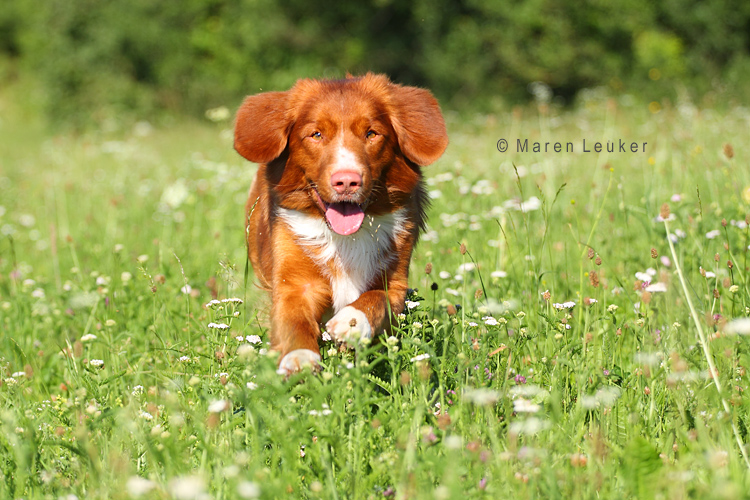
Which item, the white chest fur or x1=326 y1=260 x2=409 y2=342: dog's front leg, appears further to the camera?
the white chest fur

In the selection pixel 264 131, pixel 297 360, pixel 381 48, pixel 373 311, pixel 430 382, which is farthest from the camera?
pixel 381 48

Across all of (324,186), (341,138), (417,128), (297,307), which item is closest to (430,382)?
(297,307)

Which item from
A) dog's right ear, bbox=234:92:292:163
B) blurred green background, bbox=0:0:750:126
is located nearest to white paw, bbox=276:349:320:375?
dog's right ear, bbox=234:92:292:163

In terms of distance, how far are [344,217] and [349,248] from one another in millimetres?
262

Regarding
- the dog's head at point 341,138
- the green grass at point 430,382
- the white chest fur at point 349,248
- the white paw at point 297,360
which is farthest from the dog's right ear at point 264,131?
the white paw at point 297,360

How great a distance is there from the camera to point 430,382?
102 inches

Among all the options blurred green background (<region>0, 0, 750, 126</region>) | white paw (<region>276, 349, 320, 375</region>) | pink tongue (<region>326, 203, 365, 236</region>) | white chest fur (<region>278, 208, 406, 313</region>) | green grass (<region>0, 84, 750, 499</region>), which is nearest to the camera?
green grass (<region>0, 84, 750, 499</region>)

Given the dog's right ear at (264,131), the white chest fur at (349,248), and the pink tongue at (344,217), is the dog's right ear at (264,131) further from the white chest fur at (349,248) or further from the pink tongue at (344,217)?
the pink tongue at (344,217)

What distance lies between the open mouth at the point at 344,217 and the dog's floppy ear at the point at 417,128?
0.40 metres

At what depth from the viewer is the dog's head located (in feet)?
9.70

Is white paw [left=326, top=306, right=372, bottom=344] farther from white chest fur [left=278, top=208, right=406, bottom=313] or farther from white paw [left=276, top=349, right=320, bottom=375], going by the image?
white chest fur [left=278, top=208, right=406, bottom=313]

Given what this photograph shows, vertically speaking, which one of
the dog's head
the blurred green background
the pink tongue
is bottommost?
the blurred green background

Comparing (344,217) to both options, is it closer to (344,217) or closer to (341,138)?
(344,217)

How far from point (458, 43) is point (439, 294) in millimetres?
15611
